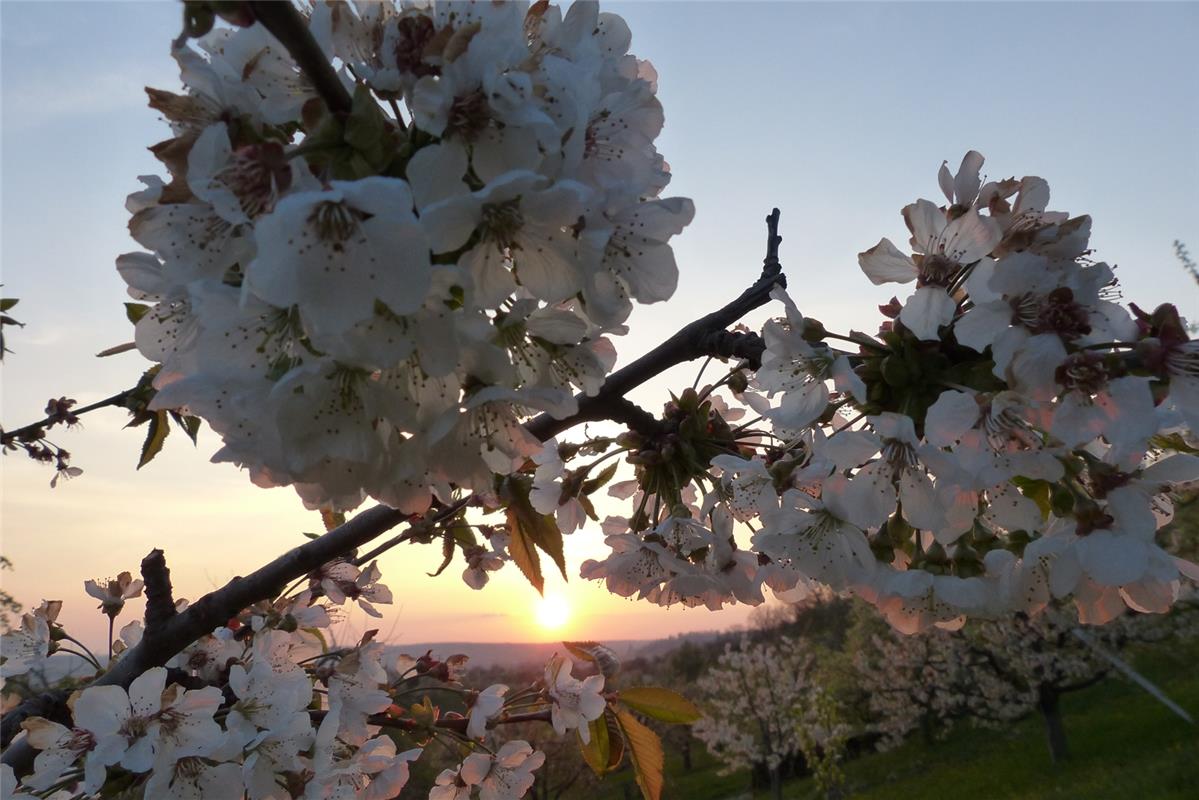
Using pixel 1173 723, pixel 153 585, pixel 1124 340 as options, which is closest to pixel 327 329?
pixel 1124 340

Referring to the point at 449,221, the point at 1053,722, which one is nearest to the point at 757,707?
the point at 1053,722

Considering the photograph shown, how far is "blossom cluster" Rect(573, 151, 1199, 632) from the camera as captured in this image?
978mm

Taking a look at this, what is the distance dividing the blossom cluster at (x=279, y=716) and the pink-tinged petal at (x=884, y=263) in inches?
46.1

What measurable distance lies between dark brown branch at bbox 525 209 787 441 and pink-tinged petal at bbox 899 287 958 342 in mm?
327

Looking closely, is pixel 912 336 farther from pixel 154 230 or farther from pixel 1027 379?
pixel 154 230

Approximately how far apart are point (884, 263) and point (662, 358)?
423 mm

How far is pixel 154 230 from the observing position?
31.7 inches

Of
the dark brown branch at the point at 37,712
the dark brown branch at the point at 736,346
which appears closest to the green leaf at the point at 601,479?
the dark brown branch at the point at 736,346

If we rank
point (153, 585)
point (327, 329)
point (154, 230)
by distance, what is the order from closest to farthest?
point (327, 329)
point (154, 230)
point (153, 585)

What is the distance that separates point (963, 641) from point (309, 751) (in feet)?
58.6

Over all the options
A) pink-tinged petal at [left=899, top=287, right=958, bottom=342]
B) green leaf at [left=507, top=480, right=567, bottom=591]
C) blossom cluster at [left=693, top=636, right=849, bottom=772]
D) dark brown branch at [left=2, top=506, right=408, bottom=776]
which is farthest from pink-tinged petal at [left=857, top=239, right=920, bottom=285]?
blossom cluster at [left=693, top=636, right=849, bottom=772]

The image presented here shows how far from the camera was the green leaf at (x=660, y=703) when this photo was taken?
1.77m

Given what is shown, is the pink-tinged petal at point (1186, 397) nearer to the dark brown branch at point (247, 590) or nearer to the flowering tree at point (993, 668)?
the dark brown branch at point (247, 590)

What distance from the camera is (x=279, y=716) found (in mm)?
1649
